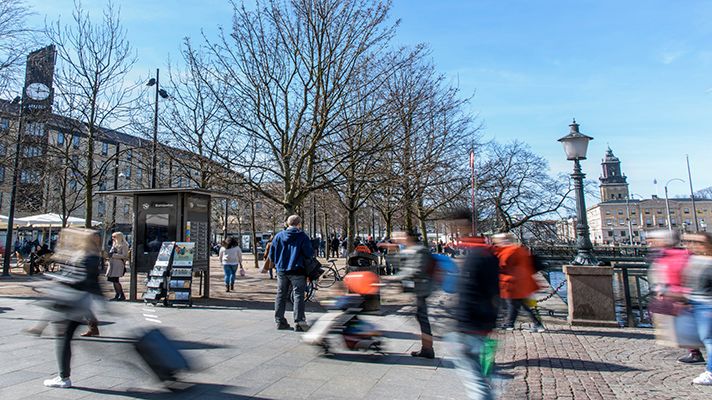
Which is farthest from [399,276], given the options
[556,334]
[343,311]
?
[556,334]

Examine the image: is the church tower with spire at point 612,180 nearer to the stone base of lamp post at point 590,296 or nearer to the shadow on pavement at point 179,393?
the stone base of lamp post at point 590,296

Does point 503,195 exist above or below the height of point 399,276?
above

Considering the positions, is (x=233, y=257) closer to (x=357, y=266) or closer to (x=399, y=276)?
(x=357, y=266)

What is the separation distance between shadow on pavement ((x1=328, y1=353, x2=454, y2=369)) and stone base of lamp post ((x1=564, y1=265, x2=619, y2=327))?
3809 mm

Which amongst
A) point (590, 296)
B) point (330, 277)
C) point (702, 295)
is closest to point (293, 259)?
point (702, 295)

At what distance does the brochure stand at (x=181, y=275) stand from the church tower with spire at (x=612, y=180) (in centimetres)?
12982

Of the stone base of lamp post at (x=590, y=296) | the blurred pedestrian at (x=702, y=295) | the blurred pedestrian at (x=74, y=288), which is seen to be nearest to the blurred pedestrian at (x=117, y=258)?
the blurred pedestrian at (x=74, y=288)

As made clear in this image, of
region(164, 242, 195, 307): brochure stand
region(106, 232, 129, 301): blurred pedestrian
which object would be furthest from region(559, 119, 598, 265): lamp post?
region(106, 232, 129, 301): blurred pedestrian

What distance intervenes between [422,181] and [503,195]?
42.0 ft

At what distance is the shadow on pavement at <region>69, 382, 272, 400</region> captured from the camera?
4172mm

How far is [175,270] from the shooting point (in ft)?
33.5

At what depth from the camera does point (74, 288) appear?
4.37 metres

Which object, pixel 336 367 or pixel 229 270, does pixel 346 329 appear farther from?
pixel 229 270

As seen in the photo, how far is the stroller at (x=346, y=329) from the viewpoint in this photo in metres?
5.64
